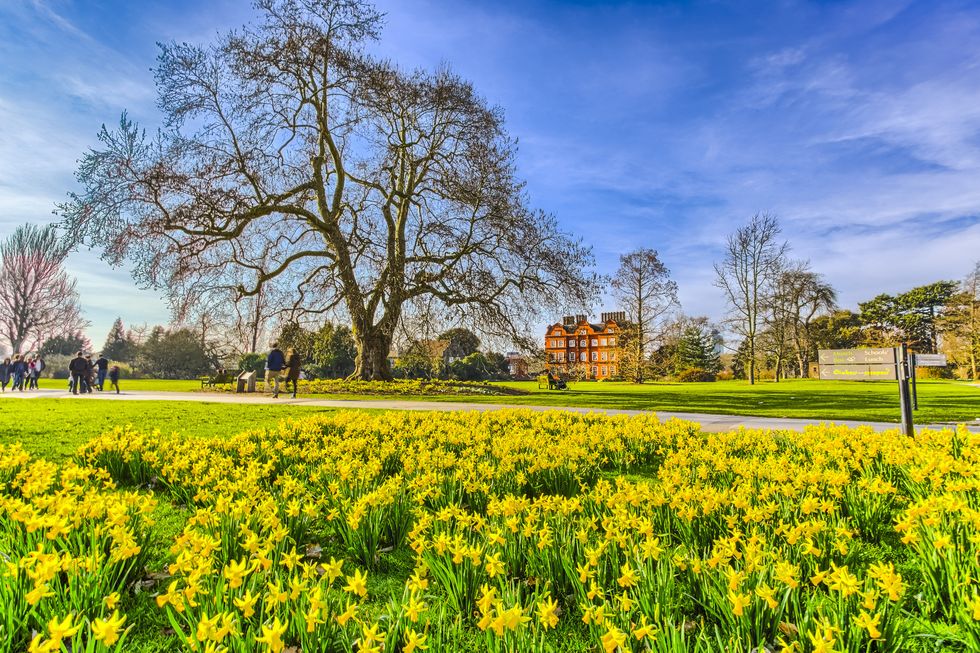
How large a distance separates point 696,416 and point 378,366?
1455 cm

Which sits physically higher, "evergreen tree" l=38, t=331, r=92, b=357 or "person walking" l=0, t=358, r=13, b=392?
"evergreen tree" l=38, t=331, r=92, b=357

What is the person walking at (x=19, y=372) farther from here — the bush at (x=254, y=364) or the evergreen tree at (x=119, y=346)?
the evergreen tree at (x=119, y=346)

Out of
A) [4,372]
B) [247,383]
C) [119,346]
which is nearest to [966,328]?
[247,383]

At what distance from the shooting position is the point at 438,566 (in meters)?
2.49

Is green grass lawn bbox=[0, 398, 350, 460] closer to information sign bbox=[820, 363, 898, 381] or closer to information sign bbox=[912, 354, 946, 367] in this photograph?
information sign bbox=[820, 363, 898, 381]

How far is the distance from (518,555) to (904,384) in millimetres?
6549

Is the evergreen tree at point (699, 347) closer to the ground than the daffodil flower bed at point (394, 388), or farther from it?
farther from it

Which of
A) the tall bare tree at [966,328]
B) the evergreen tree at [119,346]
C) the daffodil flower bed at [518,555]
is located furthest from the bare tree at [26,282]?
the tall bare tree at [966,328]

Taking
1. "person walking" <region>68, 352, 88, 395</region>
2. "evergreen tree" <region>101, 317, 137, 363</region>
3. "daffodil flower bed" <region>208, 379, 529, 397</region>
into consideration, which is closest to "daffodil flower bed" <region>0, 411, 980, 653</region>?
"daffodil flower bed" <region>208, 379, 529, 397</region>

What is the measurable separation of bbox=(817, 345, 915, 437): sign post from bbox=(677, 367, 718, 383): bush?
1413 inches

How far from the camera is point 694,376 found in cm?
4188

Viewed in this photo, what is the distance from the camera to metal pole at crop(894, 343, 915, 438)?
641cm

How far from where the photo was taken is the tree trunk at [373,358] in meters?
21.6

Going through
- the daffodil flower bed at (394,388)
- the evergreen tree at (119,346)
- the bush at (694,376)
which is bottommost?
the bush at (694,376)
